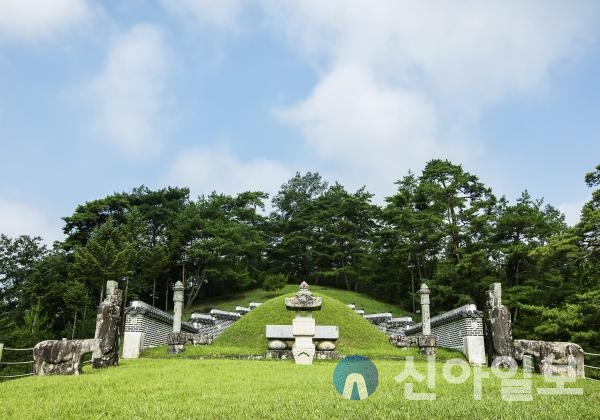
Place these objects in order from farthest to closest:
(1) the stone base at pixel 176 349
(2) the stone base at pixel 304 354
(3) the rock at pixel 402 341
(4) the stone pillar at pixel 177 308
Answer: (3) the rock at pixel 402 341, (4) the stone pillar at pixel 177 308, (1) the stone base at pixel 176 349, (2) the stone base at pixel 304 354

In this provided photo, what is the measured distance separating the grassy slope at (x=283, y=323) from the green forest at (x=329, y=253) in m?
6.70

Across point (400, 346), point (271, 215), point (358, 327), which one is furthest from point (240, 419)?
point (271, 215)

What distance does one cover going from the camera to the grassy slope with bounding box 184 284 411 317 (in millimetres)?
32656

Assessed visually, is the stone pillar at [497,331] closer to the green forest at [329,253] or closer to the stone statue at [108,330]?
the green forest at [329,253]

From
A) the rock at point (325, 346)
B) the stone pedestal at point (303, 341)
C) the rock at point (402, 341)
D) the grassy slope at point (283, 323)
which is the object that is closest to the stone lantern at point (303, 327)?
the stone pedestal at point (303, 341)

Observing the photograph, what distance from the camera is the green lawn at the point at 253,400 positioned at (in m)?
5.04

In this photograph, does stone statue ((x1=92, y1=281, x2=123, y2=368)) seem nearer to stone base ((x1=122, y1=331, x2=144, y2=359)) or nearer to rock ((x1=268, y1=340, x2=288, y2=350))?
stone base ((x1=122, y1=331, x2=144, y2=359))

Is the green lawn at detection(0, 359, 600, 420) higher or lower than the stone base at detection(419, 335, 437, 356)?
lower

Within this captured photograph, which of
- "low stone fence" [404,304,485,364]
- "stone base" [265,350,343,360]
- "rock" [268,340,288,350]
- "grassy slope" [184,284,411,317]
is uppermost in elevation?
"grassy slope" [184,284,411,317]

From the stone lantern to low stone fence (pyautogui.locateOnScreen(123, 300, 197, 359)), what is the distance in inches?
254

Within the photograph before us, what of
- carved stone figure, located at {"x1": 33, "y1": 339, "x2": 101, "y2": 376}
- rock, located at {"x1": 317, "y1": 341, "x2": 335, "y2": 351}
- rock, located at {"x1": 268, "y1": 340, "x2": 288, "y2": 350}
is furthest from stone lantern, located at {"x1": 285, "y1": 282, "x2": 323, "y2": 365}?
carved stone figure, located at {"x1": 33, "y1": 339, "x2": 101, "y2": 376}

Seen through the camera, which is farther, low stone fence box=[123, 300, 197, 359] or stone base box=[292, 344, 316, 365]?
low stone fence box=[123, 300, 197, 359]

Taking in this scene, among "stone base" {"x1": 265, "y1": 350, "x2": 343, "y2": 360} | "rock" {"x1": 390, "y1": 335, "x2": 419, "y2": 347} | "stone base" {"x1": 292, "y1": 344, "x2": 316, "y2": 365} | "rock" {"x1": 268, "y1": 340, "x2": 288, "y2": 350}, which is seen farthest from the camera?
"rock" {"x1": 390, "y1": 335, "x2": 419, "y2": 347}

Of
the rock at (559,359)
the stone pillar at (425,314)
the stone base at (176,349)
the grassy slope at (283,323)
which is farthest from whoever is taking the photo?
the stone pillar at (425,314)
